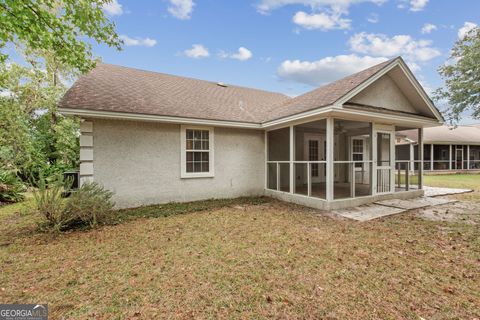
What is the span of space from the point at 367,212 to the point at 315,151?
543cm

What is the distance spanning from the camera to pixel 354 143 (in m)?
11.9

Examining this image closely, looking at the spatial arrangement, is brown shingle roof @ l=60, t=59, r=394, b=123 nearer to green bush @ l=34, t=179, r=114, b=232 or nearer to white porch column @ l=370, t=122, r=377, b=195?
white porch column @ l=370, t=122, r=377, b=195

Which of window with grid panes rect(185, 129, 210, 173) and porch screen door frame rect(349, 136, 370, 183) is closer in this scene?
window with grid panes rect(185, 129, 210, 173)

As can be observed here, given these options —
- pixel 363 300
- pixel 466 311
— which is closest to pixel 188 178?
pixel 363 300

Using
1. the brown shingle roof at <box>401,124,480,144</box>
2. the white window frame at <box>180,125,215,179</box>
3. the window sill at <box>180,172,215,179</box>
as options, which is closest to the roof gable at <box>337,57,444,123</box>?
the white window frame at <box>180,125,215,179</box>

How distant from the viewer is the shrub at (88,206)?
474 cm

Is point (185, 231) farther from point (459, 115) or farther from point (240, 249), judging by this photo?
point (459, 115)

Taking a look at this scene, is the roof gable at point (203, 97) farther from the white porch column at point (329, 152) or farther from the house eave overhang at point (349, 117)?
the white porch column at point (329, 152)

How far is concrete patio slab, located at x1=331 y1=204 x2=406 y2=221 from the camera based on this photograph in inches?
225

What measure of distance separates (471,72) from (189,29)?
14.9m

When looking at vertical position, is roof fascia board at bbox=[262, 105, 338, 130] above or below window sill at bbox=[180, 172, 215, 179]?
above

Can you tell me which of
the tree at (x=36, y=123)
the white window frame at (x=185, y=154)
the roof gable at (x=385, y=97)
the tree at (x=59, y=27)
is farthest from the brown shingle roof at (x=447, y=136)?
the tree at (x=36, y=123)

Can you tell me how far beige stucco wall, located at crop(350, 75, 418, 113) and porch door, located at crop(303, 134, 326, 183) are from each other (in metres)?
3.81
